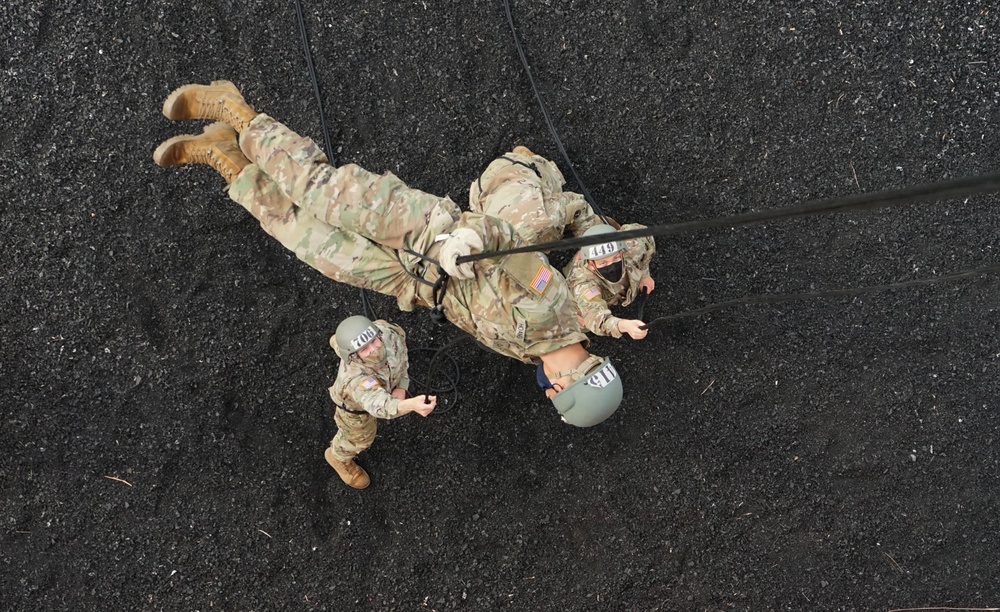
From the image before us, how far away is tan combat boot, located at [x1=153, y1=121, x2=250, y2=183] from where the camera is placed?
11.2ft

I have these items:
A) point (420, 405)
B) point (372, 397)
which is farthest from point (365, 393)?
point (420, 405)

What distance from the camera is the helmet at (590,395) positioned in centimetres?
342

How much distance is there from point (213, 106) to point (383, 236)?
3.54 ft

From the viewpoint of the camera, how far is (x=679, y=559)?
4352 mm

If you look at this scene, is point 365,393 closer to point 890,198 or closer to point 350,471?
point 350,471

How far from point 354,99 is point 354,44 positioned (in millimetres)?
347

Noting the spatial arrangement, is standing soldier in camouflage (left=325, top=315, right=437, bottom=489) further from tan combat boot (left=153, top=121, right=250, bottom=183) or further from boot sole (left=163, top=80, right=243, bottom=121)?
boot sole (left=163, top=80, right=243, bottom=121)

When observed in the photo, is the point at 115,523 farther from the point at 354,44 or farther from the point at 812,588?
the point at 812,588

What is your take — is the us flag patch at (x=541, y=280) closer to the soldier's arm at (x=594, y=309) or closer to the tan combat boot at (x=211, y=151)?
the soldier's arm at (x=594, y=309)

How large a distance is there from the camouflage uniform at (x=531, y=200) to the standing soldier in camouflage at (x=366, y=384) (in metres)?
0.89

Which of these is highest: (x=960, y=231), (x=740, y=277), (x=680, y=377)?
(x=960, y=231)

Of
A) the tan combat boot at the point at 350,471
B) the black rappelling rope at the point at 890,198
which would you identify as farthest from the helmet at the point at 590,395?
the black rappelling rope at the point at 890,198

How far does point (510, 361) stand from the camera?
14.7ft

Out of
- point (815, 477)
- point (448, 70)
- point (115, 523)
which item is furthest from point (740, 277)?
point (115, 523)
